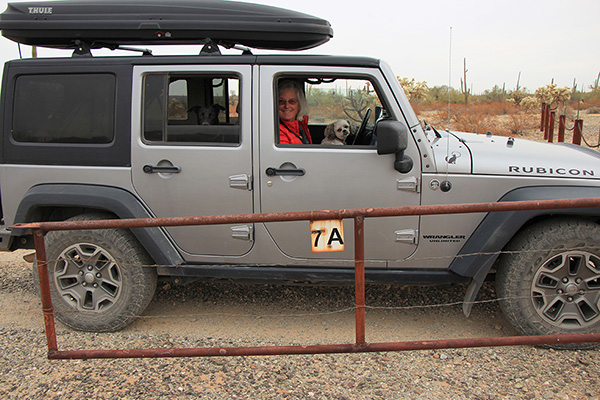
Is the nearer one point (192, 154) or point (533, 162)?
point (533, 162)

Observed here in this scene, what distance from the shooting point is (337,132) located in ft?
12.4

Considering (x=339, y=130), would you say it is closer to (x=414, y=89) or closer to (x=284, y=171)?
(x=284, y=171)

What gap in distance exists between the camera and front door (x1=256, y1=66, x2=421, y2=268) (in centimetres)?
331

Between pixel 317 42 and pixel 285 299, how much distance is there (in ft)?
6.85

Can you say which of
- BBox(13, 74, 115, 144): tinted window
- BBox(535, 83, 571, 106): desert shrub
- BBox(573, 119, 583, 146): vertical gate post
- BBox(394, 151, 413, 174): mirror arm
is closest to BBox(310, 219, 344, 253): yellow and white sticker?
BBox(394, 151, 413, 174): mirror arm

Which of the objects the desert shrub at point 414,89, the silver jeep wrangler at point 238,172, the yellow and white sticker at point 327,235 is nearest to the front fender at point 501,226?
the silver jeep wrangler at point 238,172

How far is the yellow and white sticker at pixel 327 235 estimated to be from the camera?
107 inches

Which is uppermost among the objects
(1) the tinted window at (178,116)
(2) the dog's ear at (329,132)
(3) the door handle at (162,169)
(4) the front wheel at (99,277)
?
(1) the tinted window at (178,116)

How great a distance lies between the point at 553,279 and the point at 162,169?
105 inches

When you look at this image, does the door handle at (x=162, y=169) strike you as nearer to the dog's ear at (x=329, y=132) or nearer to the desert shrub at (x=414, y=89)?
the dog's ear at (x=329, y=132)

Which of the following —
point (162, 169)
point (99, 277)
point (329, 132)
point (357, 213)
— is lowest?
point (99, 277)

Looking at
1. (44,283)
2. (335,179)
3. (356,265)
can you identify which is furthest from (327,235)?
(44,283)

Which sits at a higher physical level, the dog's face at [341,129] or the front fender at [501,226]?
the dog's face at [341,129]

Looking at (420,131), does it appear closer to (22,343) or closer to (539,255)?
(539,255)
